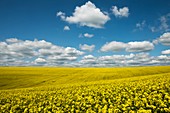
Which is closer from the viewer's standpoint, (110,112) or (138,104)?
(110,112)

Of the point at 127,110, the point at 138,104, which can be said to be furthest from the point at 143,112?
the point at 138,104

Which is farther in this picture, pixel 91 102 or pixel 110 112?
pixel 91 102

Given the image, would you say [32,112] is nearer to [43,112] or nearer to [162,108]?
[43,112]

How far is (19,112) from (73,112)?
4721 mm

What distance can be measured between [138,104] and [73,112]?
12.1 feet

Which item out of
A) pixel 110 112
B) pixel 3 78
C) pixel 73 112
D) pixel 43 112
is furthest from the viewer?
pixel 3 78

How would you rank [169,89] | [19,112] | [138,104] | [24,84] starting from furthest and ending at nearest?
[24,84] → [169,89] → [19,112] → [138,104]

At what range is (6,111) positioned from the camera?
14602 millimetres

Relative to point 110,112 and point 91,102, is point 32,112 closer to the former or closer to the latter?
point 91,102

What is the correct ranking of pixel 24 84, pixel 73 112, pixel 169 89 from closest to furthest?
pixel 73 112, pixel 169 89, pixel 24 84

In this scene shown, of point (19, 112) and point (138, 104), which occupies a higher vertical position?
point (138, 104)

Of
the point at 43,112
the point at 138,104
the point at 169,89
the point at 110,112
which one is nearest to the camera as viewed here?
the point at 110,112

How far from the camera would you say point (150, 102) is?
35.3 feet

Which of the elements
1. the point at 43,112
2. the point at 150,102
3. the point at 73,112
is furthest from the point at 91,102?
the point at 150,102
